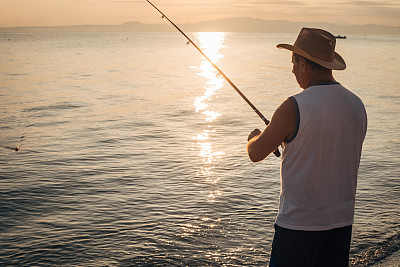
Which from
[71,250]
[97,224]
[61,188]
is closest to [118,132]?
[61,188]

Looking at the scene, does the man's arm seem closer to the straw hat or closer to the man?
A: the man

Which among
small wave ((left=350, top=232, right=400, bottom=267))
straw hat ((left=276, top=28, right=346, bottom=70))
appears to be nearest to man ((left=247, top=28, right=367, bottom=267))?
straw hat ((left=276, top=28, right=346, bottom=70))

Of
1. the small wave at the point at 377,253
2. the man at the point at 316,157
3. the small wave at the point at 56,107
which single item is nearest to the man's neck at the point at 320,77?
the man at the point at 316,157

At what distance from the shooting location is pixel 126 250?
5.89 m

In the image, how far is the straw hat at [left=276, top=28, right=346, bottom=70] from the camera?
263cm

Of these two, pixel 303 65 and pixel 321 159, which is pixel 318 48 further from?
pixel 321 159

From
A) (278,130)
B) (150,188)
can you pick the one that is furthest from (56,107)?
(278,130)

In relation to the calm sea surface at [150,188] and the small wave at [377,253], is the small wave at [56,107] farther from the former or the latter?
the small wave at [377,253]

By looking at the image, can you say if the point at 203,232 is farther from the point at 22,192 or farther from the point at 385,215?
the point at 22,192

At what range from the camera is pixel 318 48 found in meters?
2.66

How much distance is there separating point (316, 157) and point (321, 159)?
0.03 metres

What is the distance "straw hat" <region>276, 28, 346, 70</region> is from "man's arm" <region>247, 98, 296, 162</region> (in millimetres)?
354

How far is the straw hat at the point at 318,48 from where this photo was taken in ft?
8.62

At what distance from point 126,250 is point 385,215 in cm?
371
